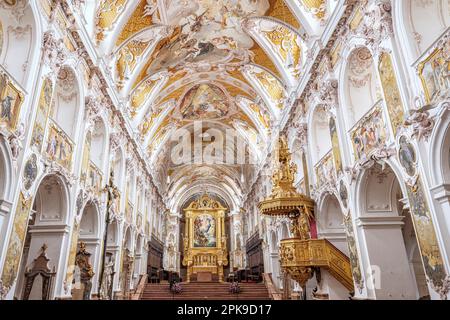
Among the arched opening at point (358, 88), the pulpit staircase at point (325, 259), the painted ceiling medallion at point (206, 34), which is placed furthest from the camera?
the painted ceiling medallion at point (206, 34)

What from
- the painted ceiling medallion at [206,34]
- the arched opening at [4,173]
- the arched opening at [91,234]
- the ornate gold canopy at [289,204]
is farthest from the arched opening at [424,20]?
the arched opening at [91,234]

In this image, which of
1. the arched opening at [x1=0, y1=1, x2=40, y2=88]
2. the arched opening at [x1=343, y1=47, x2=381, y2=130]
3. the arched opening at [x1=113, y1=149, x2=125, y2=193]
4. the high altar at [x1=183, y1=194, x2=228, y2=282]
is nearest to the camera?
the arched opening at [x1=0, y1=1, x2=40, y2=88]

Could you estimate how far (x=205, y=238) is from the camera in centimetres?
3731

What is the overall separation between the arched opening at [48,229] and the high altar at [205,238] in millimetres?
25883

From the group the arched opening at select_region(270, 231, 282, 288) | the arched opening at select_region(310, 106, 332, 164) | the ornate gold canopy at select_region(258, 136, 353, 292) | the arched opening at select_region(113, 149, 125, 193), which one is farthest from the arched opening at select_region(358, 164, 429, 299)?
the arched opening at select_region(113, 149, 125, 193)

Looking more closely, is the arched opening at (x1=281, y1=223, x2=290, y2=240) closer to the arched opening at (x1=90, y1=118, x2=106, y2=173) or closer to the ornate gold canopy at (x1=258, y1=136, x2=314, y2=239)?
the ornate gold canopy at (x1=258, y1=136, x2=314, y2=239)

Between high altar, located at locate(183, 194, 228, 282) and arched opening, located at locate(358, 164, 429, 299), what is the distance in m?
26.6

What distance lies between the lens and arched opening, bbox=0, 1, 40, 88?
25.8ft

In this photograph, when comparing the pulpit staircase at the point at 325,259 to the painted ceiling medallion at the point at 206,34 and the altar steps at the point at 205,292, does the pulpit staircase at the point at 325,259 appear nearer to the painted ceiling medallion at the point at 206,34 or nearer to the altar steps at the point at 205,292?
the altar steps at the point at 205,292

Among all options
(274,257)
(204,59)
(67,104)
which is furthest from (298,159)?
(67,104)

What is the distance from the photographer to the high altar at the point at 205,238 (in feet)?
117

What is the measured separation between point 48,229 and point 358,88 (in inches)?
411

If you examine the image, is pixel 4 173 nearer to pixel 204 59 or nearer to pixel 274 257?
pixel 204 59
